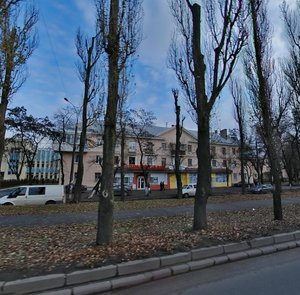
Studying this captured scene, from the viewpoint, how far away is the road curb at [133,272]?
190 inches

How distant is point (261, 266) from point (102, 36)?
245 inches

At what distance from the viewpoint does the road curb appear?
4.83 metres

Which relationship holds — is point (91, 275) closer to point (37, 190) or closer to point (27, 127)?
point (37, 190)

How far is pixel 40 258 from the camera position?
6234 millimetres

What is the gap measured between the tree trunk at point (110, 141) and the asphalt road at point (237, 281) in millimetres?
2002

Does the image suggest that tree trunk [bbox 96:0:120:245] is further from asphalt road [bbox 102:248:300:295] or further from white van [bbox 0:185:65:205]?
white van [bbox 0:185:65:205]

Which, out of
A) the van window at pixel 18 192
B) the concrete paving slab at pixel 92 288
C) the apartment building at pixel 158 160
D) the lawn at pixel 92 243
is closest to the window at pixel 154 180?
the apartment building at pixel 158 160

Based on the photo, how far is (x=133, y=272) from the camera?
18.5ft

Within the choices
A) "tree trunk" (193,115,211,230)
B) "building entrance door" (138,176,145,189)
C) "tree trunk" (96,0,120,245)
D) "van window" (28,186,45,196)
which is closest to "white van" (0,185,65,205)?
"van window" (28,186,45,196)

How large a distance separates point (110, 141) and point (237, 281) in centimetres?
382

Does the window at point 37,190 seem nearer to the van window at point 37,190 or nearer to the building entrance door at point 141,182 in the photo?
the van window at point 37,190

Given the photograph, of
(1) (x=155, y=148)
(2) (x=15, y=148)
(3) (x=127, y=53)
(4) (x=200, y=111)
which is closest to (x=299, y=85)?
(4) (x=200, y=111)

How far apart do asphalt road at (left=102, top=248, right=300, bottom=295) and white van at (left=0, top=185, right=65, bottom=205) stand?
A: 22.0 m

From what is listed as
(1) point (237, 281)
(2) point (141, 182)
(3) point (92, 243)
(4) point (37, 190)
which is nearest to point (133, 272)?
(1) point (237, 281)
